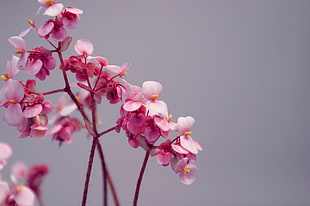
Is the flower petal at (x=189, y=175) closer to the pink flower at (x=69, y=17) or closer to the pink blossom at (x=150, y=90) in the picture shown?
the pink blossom at (x=150, y=90)

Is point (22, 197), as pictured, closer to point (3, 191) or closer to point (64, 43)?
point (3, 191)

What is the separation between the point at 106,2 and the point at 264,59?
0.64m

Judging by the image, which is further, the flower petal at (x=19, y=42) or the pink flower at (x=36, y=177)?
the pink flower at (x=36, y=177)

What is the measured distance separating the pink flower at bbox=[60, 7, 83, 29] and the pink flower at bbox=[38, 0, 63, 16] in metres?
0.01

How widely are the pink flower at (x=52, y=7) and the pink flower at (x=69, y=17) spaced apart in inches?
0.6

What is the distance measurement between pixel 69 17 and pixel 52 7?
25mm

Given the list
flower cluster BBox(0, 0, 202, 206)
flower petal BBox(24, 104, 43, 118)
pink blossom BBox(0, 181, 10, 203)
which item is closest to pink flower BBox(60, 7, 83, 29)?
flower cluster BBox(0, 0, 202, 206)

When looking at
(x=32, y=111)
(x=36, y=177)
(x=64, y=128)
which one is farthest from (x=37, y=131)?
(x=36, y=177)

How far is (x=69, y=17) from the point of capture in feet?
1.46

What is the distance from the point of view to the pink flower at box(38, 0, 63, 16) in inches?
16.6

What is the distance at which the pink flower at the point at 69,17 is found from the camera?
44cm

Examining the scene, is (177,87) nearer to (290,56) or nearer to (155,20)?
(155,20)

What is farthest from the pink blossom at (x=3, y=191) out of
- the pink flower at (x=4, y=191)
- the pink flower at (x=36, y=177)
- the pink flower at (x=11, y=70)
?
the pink flower at (x=36, y=177)

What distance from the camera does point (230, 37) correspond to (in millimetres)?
1271
